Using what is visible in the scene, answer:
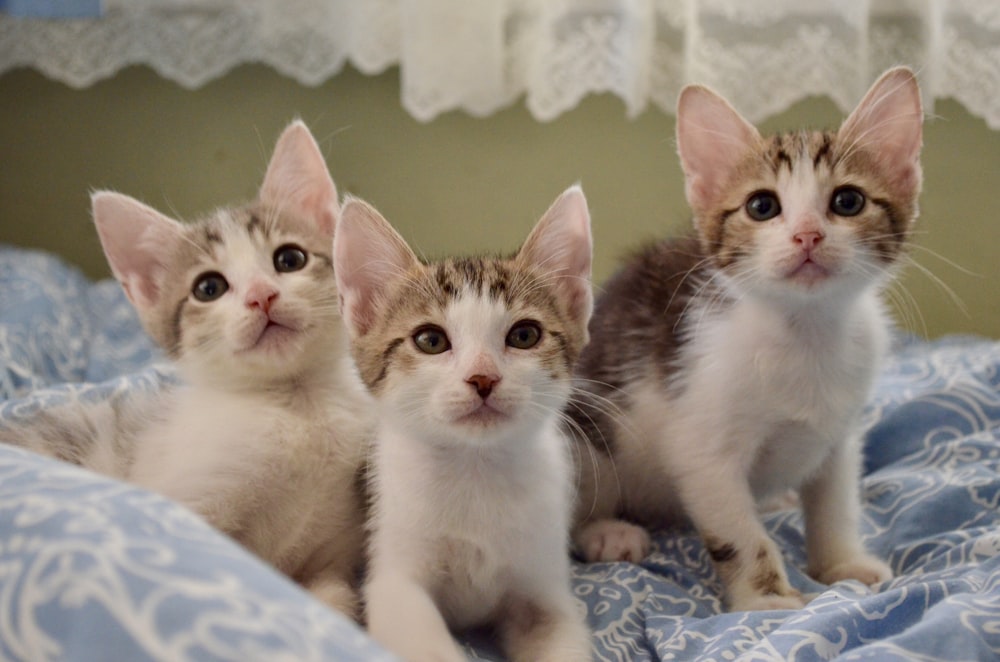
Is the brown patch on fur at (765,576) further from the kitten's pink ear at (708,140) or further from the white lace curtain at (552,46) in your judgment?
the white lace curtain at (552,46)

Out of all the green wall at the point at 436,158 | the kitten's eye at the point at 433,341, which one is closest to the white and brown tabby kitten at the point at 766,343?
the kitten's eye at the point at 433,341

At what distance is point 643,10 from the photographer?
228 cm

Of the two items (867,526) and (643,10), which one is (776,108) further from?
(867,526)

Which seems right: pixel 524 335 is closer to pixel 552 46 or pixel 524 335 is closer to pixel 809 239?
pixel 809 239

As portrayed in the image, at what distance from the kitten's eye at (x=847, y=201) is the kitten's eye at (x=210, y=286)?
90 cm

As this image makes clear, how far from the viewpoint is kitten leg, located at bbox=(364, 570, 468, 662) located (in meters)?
1.07

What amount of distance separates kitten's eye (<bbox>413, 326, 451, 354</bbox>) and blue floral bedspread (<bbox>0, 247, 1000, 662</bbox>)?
41 cm

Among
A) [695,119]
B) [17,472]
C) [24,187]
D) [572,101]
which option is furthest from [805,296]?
[24,187]

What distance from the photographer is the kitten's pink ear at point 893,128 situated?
1361 millimetres

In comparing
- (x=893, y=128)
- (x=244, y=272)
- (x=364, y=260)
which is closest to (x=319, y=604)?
(x=364, y=260)

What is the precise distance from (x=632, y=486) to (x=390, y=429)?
535mm

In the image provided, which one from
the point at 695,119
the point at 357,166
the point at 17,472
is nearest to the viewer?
the point at 17,472

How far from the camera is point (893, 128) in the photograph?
1.37 m

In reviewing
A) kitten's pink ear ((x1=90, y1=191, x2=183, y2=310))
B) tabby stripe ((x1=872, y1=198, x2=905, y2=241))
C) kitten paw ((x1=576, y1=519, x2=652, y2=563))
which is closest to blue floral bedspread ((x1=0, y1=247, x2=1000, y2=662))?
kitten paw ((x1=576, y1=519, x2=652, y2=563))
